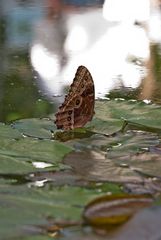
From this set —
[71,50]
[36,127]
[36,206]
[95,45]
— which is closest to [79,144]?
[36,127]

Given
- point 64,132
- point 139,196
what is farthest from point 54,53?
point 139,196

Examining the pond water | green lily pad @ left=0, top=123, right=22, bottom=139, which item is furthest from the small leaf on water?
green lily pad @ left=0, top=123, right=22, bottom=139

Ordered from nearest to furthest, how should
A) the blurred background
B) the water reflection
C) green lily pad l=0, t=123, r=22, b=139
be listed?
green lily pad l=0, t=123, r=22, b=139 → the blurred background → the water reflection

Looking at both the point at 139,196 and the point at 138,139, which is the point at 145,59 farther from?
the point at 139,196

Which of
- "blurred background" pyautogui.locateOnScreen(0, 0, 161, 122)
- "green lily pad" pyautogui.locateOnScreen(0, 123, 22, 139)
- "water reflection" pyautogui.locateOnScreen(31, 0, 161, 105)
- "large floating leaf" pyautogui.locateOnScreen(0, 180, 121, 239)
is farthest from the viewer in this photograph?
"water reflection" pyautogui.locateOnScreen(31, 0, 161, 105)

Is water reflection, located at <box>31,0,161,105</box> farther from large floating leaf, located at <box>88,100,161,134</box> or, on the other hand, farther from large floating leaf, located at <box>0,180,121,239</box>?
large floating leaf, located at <box>0,180,121,239</box>

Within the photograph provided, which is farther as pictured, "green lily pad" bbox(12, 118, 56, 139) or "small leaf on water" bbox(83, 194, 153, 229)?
"green lily pad" bbox(12, 118, 56, 139)

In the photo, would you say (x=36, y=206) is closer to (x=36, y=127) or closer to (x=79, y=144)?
(x=79, y=144)
